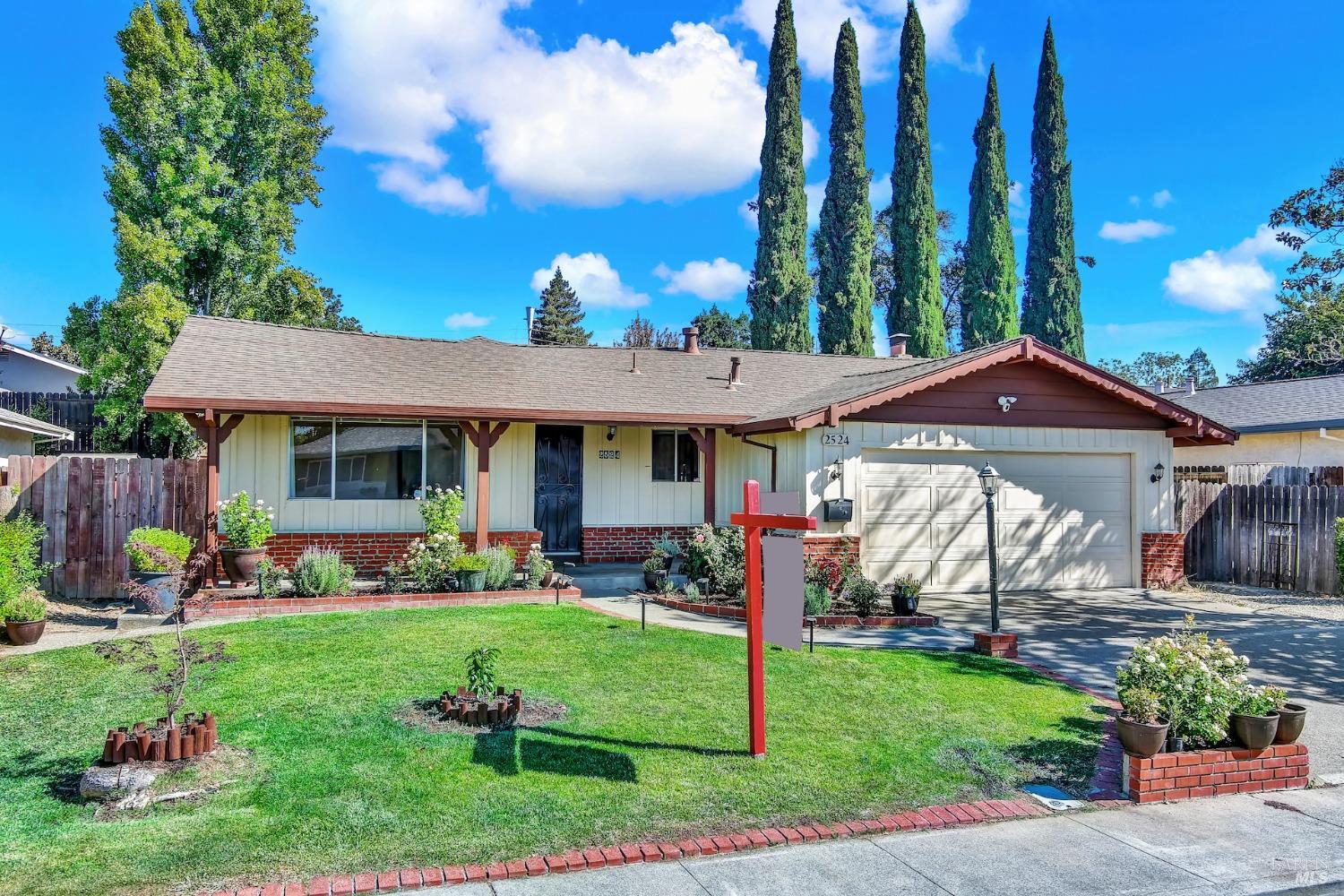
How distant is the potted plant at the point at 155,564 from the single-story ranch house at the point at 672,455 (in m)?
1.27

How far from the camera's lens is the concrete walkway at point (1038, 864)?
373cm

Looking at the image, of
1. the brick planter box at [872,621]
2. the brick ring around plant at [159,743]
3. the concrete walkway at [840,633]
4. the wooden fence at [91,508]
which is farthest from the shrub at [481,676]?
the wooden fence at [91,508]

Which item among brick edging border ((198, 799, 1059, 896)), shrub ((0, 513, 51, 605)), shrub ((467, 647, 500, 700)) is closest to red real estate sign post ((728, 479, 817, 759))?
brick edging border ((198, 799, 1059, 896))

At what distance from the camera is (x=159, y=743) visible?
4770 millimetres

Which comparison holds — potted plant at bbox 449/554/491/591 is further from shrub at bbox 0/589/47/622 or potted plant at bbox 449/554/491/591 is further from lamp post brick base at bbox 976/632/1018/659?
lamp post brick base at bbox 976/632/1018/659

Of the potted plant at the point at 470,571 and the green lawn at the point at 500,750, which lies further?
the potted plant at the point at 470,571

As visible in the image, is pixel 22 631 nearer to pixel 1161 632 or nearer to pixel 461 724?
pixel 461 724

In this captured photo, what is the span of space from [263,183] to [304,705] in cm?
1851

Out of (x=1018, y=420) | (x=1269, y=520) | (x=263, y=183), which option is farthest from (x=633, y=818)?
(x=263, y=183)

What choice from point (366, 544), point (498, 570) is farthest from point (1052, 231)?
point (366, 544)

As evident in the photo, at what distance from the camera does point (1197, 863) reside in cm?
405

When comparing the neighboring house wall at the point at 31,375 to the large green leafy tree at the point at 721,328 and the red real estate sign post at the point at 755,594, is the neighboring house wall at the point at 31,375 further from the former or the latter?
the red real estate sign post at the point at 755,594

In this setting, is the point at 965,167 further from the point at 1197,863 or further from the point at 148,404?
the point at 1197,863

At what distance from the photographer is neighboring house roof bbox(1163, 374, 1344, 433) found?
56.9 feet
